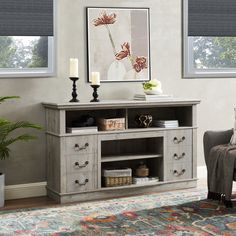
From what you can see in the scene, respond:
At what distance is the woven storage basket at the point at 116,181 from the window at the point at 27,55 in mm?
1061

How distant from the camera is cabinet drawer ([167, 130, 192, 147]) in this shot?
16.8 feet

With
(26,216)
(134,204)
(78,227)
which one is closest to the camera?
(78,227)

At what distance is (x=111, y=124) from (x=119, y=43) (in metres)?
0.83

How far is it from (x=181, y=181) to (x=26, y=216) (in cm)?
156

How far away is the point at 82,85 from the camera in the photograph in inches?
204

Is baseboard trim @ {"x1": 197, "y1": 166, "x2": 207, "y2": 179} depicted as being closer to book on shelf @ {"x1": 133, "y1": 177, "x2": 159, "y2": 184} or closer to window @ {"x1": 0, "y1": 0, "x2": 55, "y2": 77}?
book on shelf @ {"x1": 133, "y1": 177, "x2": 159, "y2": 184}

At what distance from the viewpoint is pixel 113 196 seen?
4961mm

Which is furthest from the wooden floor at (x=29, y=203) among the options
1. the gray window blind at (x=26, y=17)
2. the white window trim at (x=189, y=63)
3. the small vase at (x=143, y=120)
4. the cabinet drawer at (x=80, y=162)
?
the white window trim at (x=189, y=63)

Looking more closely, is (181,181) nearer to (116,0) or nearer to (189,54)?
(189,54)

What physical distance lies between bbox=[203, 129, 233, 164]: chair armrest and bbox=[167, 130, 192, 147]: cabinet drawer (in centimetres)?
45

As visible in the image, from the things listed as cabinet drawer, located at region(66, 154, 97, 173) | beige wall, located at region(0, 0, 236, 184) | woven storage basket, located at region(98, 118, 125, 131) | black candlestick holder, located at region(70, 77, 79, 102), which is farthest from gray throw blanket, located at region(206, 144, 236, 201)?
black candlestick holder, located at region(70, 77, 79, 102)

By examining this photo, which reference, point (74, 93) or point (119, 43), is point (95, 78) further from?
point (119, 43)

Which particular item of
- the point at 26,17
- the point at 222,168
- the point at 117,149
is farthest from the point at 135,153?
the point at 26,17

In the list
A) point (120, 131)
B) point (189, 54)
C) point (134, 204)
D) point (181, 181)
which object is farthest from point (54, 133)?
point (189, 54)
